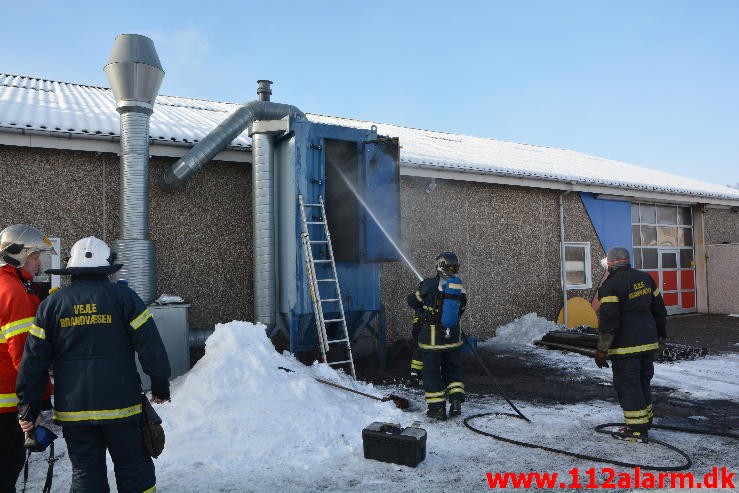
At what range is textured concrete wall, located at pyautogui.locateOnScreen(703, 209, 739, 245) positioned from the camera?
16516 millimetres

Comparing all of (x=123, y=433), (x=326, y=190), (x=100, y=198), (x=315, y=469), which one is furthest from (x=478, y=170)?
(x=123, y=433)

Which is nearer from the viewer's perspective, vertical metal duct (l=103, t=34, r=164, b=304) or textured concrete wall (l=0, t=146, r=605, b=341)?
vertical metal duct (l=103, t=34, r=164, b=304)

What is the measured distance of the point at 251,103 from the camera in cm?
813

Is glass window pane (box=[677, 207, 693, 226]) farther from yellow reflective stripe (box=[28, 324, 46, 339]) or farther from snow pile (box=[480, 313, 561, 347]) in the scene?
yellow reflective stripe (box=[28, 324, 46, 339])

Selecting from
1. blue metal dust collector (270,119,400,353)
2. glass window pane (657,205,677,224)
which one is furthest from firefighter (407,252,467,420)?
glass window pane (657,205,677,224)

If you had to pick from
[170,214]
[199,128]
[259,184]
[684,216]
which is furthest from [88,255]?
[684,216]

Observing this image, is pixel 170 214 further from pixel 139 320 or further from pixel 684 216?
pixel 684 216

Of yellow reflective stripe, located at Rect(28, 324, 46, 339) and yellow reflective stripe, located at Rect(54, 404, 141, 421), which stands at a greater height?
yellow reflective stripe, located at Rect(28, 324, 46, 339)

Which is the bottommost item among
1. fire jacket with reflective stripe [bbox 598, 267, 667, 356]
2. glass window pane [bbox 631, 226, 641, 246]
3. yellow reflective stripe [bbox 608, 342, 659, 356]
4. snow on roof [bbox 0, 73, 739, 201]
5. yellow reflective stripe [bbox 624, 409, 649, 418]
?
yellow reflective stripe [bbox 624, 409, 649, 418]

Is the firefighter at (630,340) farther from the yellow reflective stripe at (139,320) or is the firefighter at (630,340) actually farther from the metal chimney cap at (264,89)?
the metal chimney cap at (264,89)

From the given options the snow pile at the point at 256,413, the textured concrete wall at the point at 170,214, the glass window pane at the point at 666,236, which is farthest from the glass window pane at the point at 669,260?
the textured concrete wall at the point at 170,214

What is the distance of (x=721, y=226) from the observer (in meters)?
16.9

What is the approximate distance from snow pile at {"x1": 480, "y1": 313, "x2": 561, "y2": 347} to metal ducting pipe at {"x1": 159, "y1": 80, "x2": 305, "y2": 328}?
17.1 ft

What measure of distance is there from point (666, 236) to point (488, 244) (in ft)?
25.4
